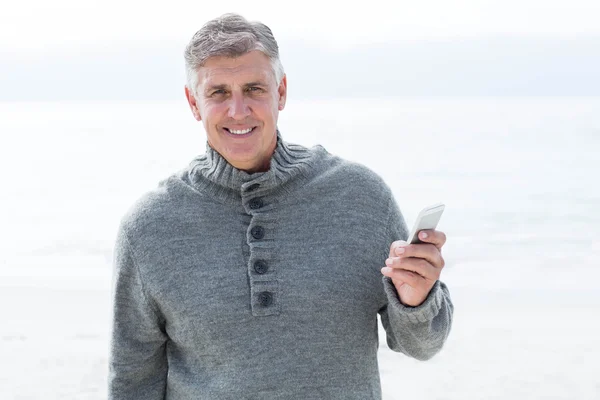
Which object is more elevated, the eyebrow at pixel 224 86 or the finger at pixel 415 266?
the eyebrow at pixel 224 86

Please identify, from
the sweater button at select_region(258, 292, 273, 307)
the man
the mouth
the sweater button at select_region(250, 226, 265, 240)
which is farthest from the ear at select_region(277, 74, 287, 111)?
the sweater button at select_region(258, 292, 273, 307)

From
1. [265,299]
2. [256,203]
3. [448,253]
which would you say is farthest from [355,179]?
[448,253]

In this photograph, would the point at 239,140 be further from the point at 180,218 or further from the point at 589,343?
the point at 589,343

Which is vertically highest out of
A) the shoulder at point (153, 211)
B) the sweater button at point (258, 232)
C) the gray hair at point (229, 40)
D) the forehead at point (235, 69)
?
the gray hair at point (229, 40)

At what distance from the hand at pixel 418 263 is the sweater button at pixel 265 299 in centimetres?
26

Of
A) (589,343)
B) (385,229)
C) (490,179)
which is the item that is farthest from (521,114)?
(385,229)

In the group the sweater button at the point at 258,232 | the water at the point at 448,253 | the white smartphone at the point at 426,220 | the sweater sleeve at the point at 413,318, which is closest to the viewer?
the white smartphone at the point at 426,220

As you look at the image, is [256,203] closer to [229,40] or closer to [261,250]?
[261,250]

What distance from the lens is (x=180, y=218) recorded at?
1761 mm

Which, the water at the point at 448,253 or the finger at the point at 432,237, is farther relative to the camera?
the water at the point at 448,253

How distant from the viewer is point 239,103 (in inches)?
64.7

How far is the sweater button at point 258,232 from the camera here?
172 centimetres

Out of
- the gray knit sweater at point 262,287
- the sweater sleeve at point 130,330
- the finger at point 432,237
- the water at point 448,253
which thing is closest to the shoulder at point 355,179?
the gray knit sweater at point 262,287

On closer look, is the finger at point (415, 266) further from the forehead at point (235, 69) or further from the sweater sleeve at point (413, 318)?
the forehead at point (235, 69)
